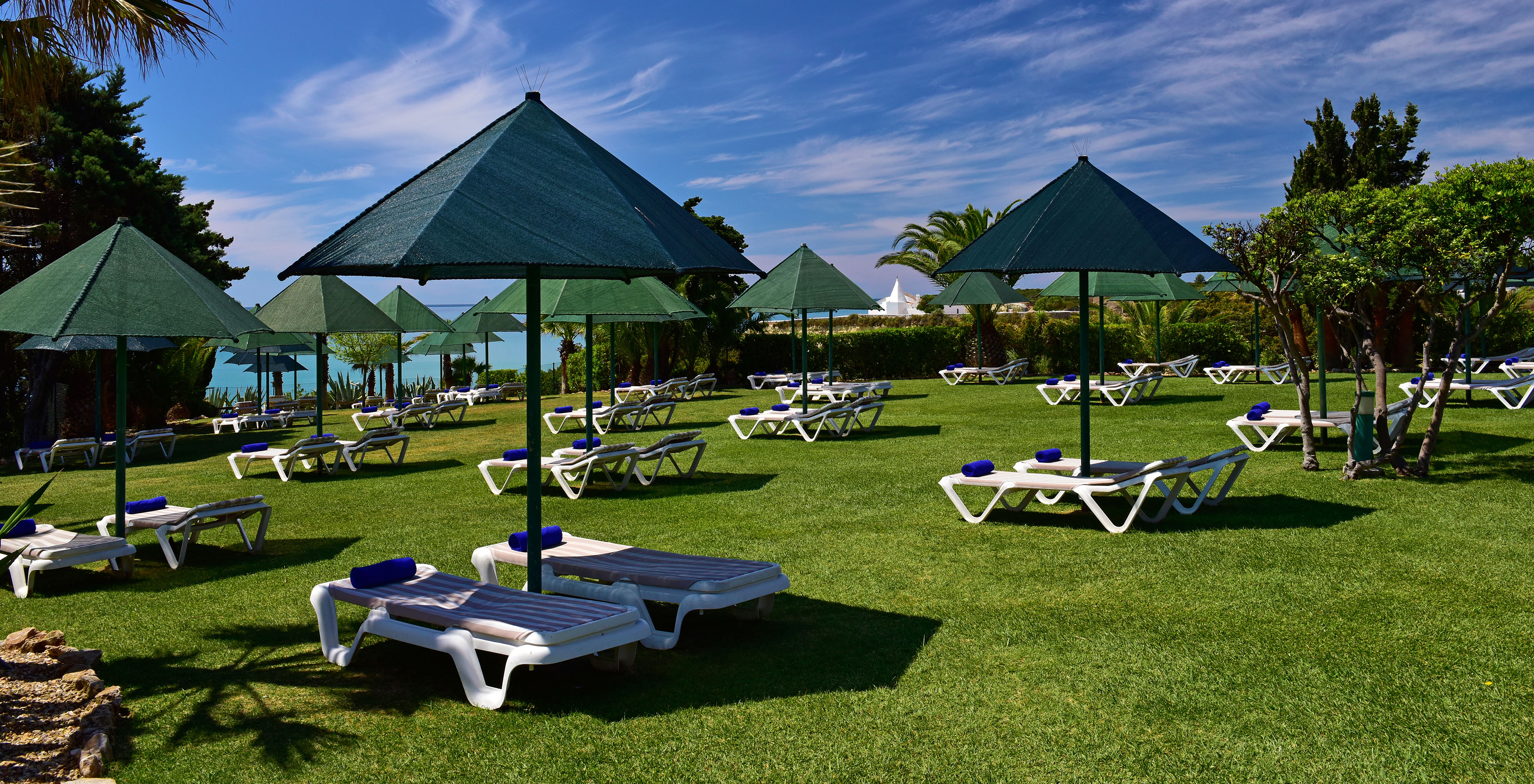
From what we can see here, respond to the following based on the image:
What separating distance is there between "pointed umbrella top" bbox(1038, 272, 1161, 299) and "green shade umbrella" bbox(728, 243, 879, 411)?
4346 mm

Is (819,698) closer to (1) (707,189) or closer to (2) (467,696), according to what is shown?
(2) (467,696)

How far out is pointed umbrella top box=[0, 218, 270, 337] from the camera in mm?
6309

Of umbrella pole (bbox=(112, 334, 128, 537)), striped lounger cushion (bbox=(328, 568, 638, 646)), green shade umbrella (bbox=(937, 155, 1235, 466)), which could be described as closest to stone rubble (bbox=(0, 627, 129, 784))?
striped lounger cushion (bbox=(328, 568, 638, 646))

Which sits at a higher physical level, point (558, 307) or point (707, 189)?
point (707, 189)

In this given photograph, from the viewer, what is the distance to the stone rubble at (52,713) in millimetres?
A: 3582

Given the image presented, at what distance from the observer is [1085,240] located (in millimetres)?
7664

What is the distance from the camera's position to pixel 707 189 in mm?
30250

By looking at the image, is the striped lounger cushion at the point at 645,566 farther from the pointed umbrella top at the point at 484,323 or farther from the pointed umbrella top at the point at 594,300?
the pointed umbrella top at the point at 484,323

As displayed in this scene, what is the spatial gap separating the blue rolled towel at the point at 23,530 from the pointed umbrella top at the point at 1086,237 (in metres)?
6.91

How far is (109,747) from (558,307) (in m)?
7.93

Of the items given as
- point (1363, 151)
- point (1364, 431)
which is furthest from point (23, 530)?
point (1363, 151)

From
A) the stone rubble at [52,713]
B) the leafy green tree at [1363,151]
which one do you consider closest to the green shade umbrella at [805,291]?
the stone rubble at [52,713]

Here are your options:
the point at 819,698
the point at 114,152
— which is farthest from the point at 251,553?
the point at 114,152

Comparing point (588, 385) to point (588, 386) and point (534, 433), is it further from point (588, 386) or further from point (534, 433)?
point (534, 433)
